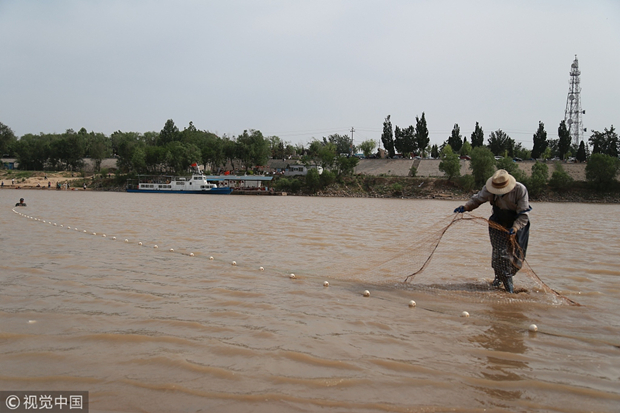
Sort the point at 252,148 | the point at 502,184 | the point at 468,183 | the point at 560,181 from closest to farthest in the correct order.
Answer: the point at 502,184, the point at 560,181, the point at 468,183, the point at 252,148

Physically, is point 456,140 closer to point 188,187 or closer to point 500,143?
point 500,143

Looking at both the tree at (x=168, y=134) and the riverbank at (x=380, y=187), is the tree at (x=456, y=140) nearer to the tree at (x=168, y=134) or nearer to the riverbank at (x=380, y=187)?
the riverbank at (x=380, y=187)

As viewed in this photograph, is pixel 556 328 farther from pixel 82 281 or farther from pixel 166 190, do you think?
pixel 166 190

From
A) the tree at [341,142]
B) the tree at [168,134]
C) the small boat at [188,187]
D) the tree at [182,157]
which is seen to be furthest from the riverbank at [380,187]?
the tree at [341,142]

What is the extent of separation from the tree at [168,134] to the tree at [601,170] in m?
73.4

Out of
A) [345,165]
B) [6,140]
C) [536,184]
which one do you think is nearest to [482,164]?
[536,184]

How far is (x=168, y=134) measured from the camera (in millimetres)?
96188

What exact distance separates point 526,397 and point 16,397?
4.42m

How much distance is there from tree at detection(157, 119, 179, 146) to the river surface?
87.8 metres

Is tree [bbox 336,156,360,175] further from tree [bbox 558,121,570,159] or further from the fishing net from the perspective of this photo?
the fishing net

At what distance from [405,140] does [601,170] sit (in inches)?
1266

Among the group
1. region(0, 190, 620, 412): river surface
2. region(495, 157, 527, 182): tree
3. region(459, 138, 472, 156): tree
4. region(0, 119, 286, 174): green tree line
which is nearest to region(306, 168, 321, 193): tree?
region(0, 119, 286, 174): green tree line

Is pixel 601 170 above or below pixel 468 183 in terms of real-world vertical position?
above

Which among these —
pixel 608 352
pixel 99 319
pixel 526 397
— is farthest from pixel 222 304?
pixel 608 352
